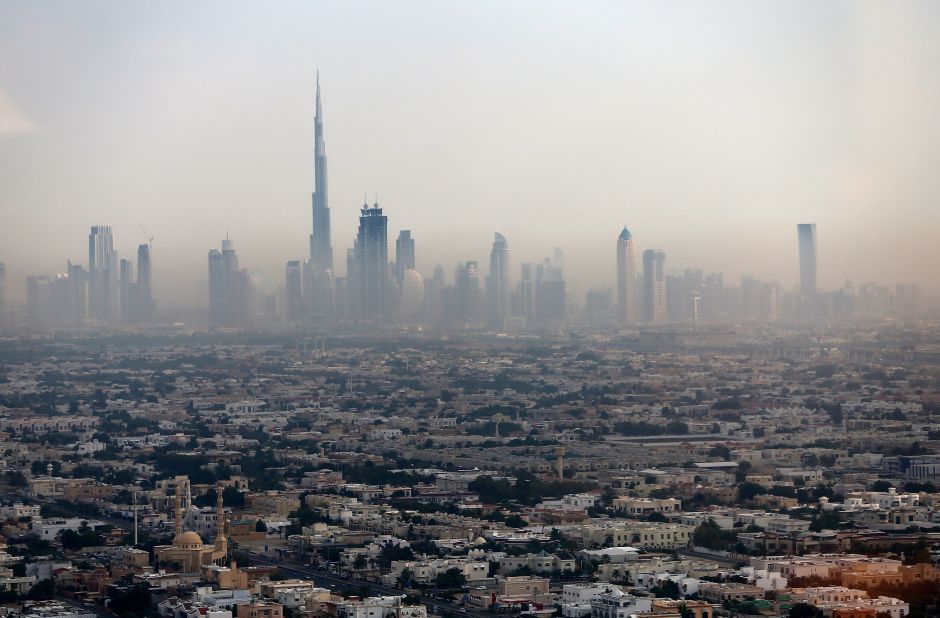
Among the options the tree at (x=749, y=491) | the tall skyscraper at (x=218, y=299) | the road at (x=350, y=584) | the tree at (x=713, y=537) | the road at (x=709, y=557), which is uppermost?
the tall skyscraper at (x=218, y=299)

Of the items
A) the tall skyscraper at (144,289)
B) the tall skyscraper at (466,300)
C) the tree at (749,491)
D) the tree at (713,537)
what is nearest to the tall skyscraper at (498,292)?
the tall skyscraper at (466,300)

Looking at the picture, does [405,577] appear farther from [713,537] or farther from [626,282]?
[626,282]

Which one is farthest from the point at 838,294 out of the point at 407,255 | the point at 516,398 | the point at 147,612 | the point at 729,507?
the point at 147,612

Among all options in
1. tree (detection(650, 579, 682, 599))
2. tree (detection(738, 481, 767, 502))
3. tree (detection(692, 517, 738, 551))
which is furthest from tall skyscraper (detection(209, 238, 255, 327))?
tree (detection(650, 579, 682, 599))

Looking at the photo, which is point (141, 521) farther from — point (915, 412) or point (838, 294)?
point (838, 294)

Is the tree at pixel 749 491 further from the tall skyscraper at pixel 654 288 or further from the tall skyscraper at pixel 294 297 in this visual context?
the tall skyscraper at pixel 294 297

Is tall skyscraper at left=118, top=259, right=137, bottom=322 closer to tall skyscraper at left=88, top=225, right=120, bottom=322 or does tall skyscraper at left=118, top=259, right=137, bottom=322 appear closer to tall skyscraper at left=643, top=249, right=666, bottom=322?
tall skyscraper at left=88, top=225, right=120, bottom=322
